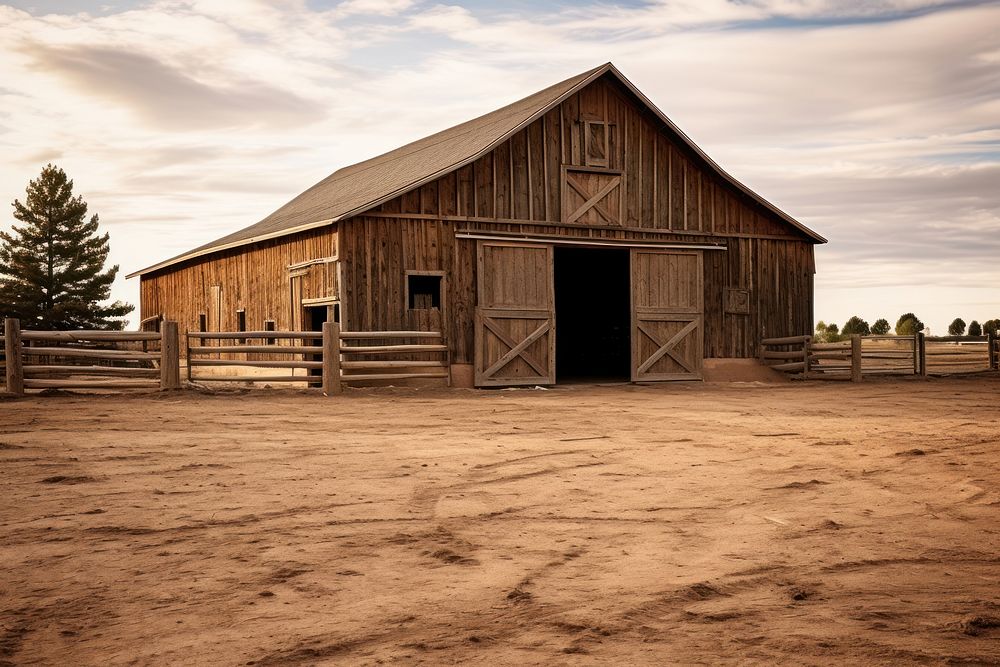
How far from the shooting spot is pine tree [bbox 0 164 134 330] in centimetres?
4506

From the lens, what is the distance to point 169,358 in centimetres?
1653

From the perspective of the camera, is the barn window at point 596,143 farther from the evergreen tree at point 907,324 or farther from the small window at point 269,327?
the evergreen tree at point 907,324

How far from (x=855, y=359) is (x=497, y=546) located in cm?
1830

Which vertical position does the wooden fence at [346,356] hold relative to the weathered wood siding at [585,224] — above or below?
below

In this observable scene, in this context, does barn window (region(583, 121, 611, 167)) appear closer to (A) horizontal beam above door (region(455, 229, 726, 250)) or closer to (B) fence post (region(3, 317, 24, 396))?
(A) horizontal beam above door (region(455, 229, 726, 250))

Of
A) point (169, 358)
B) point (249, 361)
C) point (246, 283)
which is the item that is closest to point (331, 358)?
point (249, 361)

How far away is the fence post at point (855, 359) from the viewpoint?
22266mm

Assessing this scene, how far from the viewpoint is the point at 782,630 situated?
4344mm

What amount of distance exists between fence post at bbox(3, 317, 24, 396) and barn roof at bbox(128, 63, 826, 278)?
18.0ft

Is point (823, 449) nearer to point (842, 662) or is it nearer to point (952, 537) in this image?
point (952, 537)

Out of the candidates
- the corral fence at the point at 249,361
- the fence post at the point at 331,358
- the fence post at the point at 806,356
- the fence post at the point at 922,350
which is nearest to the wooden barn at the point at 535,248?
the corral fence at the point at 249,361

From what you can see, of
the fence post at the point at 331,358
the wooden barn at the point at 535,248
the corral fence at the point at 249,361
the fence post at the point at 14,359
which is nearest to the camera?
the fence post at the point at 14,359

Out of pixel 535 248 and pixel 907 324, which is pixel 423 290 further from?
pixel 907 324

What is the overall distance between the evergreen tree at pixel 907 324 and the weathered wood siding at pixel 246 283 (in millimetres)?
34332
